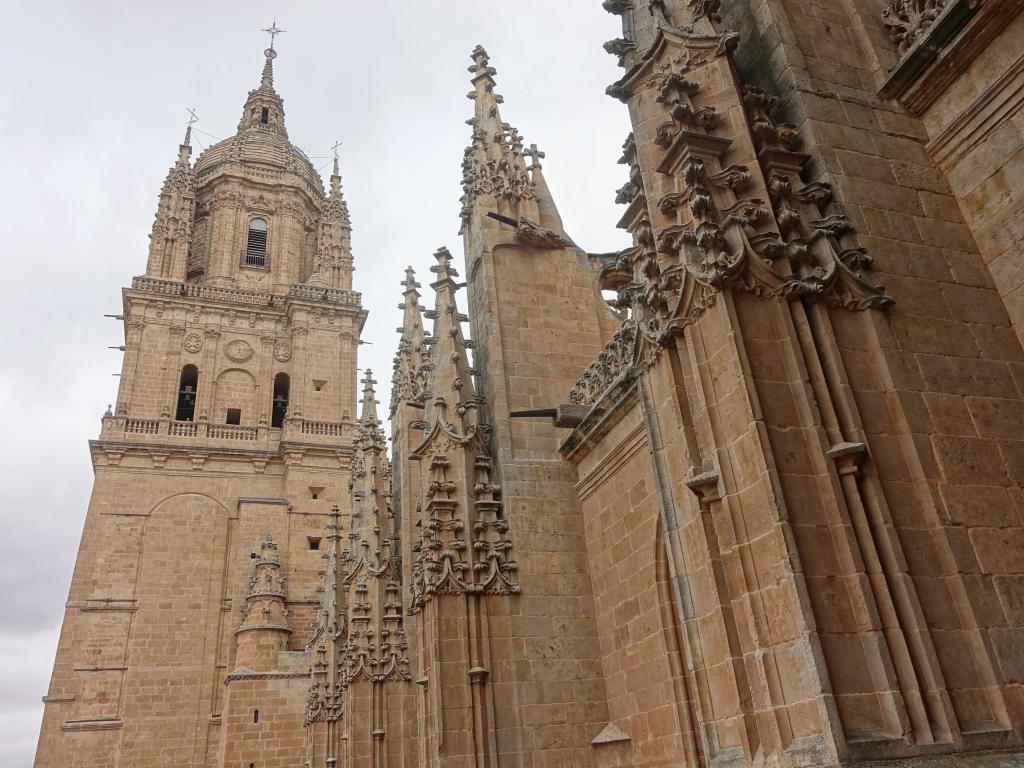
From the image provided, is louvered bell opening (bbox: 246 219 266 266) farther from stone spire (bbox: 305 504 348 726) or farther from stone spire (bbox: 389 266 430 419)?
stone spire (bbox: 389 266 430 419)

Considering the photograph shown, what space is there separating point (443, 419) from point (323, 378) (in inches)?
883

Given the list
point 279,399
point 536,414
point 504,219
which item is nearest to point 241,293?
point 279,399

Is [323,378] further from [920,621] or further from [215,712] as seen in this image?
[920,621]

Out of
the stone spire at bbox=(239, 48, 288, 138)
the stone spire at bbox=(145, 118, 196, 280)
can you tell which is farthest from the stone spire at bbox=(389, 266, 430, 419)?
the stone spire at bbox=(239, 48, 288, 138)

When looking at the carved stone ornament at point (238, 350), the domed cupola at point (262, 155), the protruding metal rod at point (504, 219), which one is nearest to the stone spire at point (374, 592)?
the protruding metal rod at point (504, 219)

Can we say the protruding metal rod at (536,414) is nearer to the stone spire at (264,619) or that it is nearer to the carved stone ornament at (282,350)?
the stone spire at (264,619)

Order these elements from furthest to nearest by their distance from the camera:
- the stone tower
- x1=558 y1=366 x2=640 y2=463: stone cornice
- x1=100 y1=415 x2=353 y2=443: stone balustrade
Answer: x1=100 y1=415 x2=353 y2=443: stone balustrade → the stone tower → x1=558 y1=366 x2=640 y2=463: stone cornice

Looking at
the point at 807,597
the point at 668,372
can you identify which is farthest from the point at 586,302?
the point at 807,597

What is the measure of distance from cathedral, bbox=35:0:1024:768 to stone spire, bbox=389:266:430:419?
3.9 inches

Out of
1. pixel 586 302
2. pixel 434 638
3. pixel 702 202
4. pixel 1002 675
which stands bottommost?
pixel 1002 675

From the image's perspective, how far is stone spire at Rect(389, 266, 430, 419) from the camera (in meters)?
15.9

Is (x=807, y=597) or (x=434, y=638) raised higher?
(x=434, y=638)

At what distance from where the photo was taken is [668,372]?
5.30 m

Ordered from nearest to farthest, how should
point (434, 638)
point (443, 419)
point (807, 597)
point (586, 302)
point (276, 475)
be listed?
1. point (807, 597)
2. point (434, 638)
3. point (443, 419)
4. point (586, 302)
5. point (276, 475)
